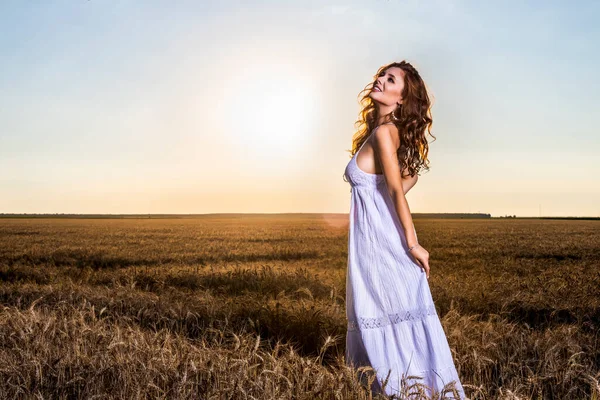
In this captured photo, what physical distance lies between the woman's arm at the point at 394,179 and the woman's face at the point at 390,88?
23cm

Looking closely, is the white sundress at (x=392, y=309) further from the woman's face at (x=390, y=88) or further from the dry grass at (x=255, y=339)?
the woman's face at (x=390, y=88)

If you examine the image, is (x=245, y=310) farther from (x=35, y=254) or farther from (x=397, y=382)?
(x=35, y=254)

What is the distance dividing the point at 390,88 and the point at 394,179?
0.64 metres

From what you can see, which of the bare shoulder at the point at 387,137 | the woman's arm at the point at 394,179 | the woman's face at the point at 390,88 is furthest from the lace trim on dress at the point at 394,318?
the woman's face at the point at 390,88

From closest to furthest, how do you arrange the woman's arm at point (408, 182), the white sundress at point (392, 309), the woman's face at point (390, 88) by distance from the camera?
the white sundress at point (392, 309) < the woman's face at point (390, 88) < the woman's arm at point (408, 182)

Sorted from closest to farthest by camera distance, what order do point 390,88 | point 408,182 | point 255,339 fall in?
point 390,88 → point 408,182 → point 255,339

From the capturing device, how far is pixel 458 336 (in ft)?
16.9

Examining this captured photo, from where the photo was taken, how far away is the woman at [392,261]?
11.6ft

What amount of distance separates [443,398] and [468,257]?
623 inches

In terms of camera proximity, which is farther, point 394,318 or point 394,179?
point 394,318

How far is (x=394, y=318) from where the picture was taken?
3.60m

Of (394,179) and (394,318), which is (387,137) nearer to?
(394,179)

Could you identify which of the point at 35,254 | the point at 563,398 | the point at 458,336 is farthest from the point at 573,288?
the point at 35,254

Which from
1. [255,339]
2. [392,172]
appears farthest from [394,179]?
[255,339]
